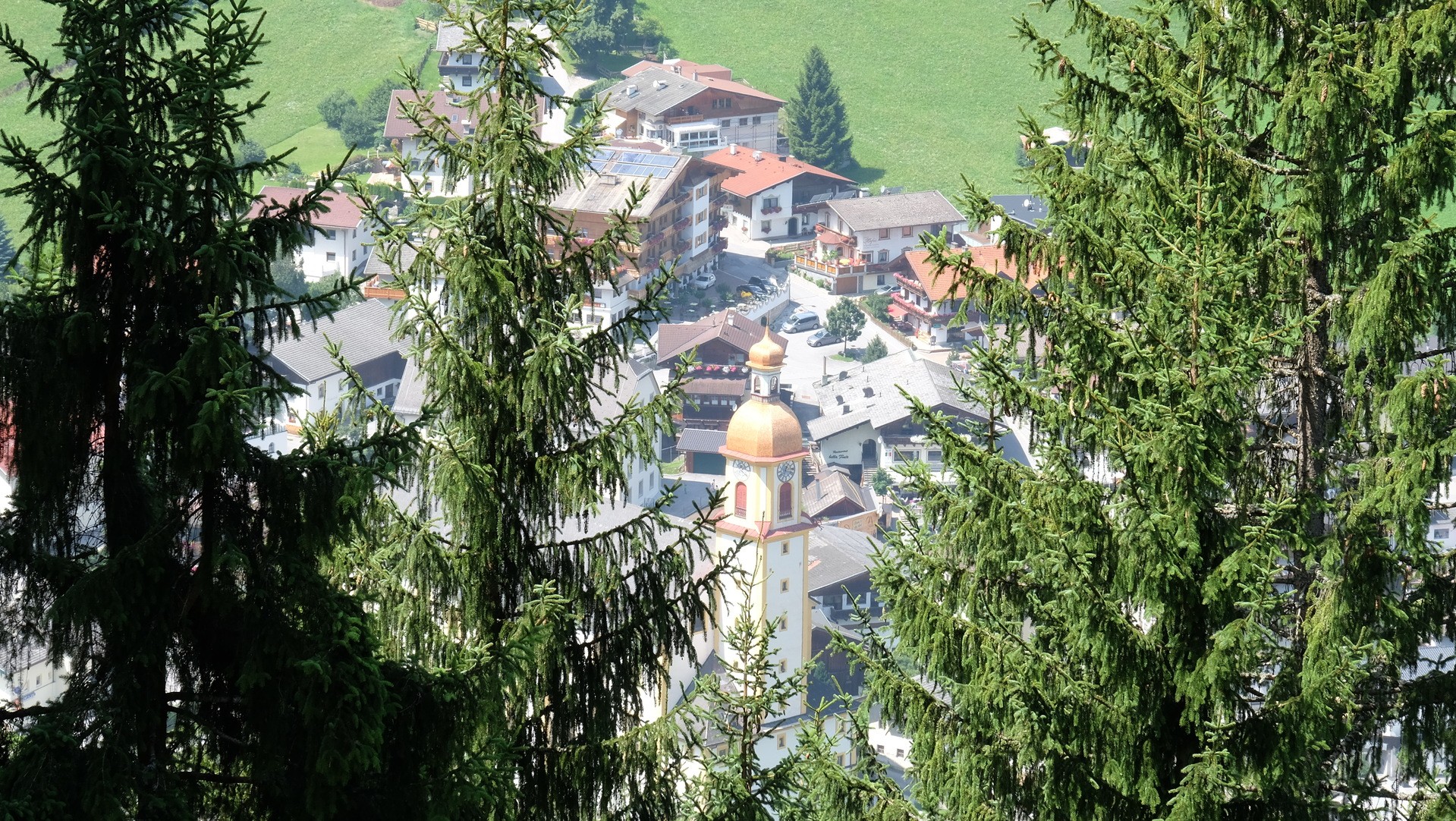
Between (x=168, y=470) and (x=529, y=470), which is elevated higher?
(x=168, y=470)

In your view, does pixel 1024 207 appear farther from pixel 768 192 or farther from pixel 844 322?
pixel 768 192

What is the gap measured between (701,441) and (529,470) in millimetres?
58759

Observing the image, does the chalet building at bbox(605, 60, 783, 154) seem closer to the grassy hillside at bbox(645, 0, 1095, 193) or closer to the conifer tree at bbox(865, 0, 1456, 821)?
the grassy hillside at bbox(645, 0, 1095, 193)

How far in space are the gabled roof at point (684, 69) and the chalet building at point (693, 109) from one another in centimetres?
5

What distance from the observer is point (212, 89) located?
498 cm

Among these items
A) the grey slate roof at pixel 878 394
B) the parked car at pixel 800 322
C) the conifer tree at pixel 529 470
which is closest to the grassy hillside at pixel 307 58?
the parked car at pixel 800 322

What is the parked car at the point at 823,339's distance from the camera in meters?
76.8

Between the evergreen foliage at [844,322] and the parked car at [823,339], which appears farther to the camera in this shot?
the evergreen foliage at [844,322]

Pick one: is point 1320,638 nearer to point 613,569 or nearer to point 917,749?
point 917,749

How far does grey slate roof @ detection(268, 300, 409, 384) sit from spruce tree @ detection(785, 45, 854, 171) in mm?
35351

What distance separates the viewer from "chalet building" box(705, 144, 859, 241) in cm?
8906

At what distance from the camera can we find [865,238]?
84.6 metres

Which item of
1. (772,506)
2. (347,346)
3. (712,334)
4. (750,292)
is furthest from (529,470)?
(750,292)

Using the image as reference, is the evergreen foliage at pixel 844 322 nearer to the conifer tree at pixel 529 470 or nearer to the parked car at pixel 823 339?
the parked car at pixel 823 339
